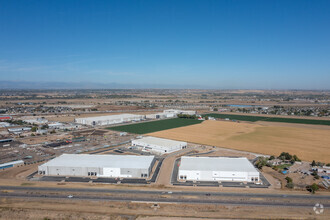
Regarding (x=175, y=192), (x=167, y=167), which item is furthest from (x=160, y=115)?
(x=175, y=192)

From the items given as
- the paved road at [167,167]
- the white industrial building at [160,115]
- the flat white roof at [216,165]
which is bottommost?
the paved road at [167,167]

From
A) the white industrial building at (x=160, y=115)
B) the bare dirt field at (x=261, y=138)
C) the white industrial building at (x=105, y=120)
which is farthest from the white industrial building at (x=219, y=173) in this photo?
the white industrial building at (x=160, y=115)

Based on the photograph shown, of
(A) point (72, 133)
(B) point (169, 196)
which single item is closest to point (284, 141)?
(B) point (169, 196)

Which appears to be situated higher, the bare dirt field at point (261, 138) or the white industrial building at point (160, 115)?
the white industrial building at point (160, 115)

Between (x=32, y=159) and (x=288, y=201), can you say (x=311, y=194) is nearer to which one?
(x=288, y=201)

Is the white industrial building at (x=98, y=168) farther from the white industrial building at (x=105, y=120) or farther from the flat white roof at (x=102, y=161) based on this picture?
the white industrial building at (x=105, y=120)

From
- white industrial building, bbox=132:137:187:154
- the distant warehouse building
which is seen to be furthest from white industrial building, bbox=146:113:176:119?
the distant warehouse building

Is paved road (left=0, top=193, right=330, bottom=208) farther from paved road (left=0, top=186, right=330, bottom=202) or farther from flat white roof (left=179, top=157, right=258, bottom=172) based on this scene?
flat white roof (left=179, top=157, right=258, bottom=172)
